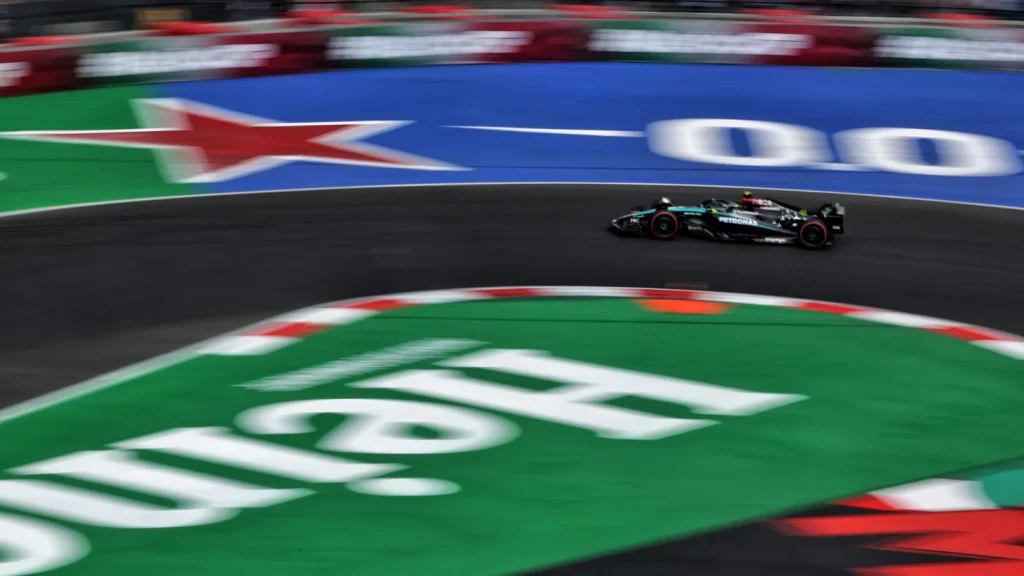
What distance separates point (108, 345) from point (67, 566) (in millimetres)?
3977

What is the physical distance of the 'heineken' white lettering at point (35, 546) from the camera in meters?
6.38

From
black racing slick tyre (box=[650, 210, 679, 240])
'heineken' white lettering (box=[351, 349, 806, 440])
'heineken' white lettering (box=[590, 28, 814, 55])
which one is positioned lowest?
'heineken' white lettering (box=[351, 349, 806, 440])

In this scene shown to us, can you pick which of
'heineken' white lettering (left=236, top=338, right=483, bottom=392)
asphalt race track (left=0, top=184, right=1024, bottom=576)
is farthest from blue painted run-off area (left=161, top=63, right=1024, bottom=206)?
'heineken' white lettering (left=236, top=338, right=483, bottom=392)

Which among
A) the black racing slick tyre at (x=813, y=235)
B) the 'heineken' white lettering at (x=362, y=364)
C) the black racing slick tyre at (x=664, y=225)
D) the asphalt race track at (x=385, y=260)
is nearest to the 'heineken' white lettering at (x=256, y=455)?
the 'heineken' white lettering at (x=362, y=364)

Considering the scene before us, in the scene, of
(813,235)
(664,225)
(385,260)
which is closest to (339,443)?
(385,260)

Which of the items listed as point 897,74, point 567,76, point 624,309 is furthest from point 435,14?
point 624,309

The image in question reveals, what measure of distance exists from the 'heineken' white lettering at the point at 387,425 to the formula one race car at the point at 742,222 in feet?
18.4

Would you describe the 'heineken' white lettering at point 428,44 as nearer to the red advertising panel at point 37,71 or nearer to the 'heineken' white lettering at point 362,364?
the red advertising panel at point 37,71

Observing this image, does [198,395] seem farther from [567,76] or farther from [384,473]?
[567,76]

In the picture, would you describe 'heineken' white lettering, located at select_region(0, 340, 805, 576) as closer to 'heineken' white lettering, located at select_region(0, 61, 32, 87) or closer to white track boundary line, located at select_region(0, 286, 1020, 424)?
white track boundary line, located at select_region(0, 286, 1020, 424)

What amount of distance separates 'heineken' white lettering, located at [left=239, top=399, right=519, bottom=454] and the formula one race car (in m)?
5.61

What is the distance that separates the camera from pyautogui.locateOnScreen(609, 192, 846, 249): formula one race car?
13.1 m

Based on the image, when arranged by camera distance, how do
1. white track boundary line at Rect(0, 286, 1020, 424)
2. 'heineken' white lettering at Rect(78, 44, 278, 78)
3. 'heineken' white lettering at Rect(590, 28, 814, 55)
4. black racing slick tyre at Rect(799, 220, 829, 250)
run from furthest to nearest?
1. 'heineken' white lettering at Rect(590, 28, 814, 55)
2. 'heineken' white lettering at Rect(78, 44, 278, 78)
3. black racing slick tyre at Rect(799, 220, 829, 250)
4. white track boundary line at Rect(0, 286, 1020, 424)

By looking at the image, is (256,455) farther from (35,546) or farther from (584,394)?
(584,394)
